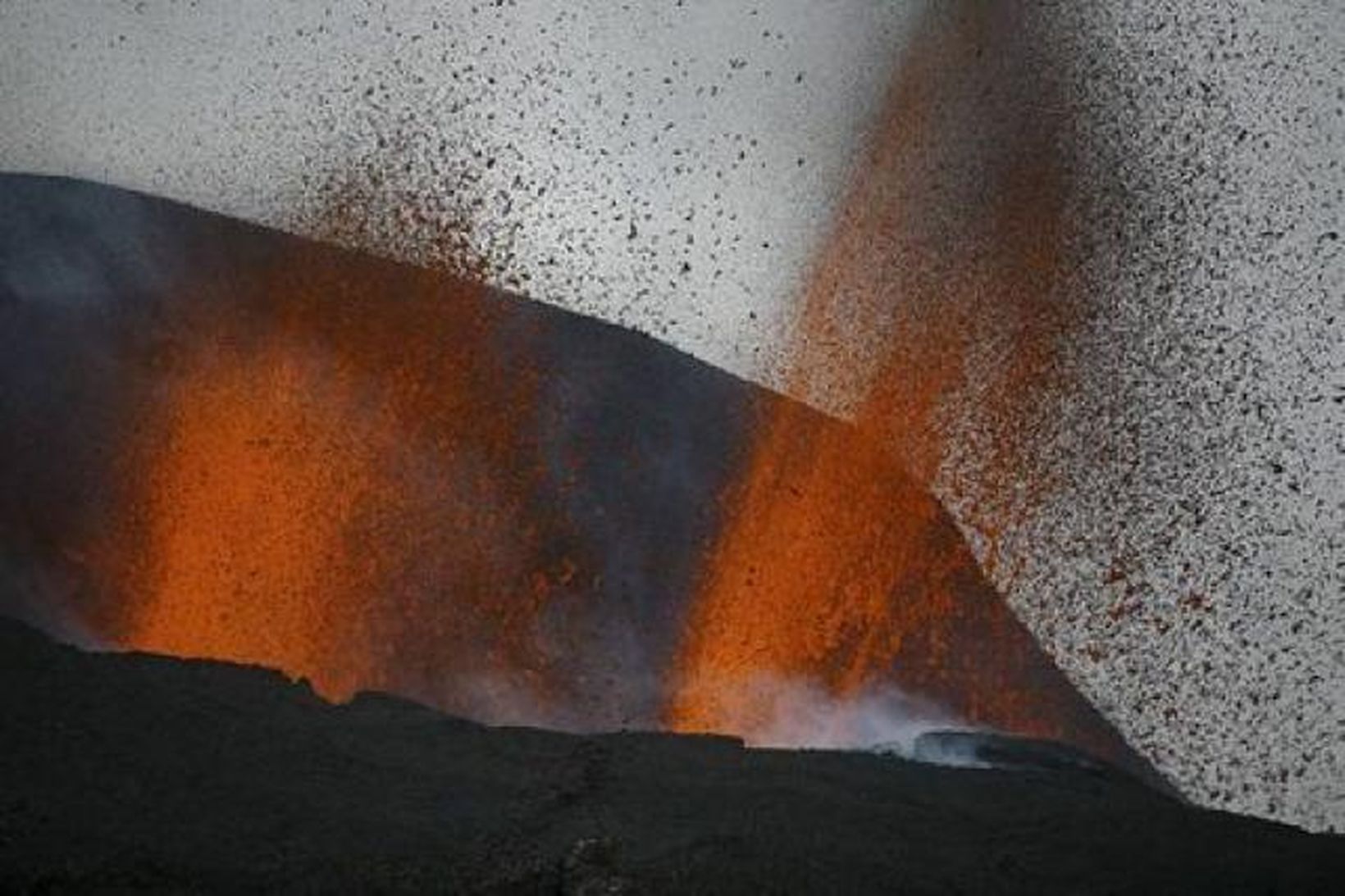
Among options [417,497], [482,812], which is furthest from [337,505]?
[482,812]

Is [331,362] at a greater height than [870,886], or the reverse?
[331,362]

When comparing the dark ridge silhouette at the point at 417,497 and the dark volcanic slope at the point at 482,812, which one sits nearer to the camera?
the dark volcanic slope at the point at 482,812

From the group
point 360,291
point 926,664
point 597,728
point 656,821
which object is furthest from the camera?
point 360,291

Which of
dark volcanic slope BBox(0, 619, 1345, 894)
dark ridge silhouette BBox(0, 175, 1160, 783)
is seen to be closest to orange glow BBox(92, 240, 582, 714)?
dark ridge silhouette BBox(0, 175, 1160, 783)

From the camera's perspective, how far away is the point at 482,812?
12.4ft

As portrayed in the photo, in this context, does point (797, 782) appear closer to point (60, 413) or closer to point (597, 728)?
point (597, 728)

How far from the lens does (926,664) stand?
9.76 m

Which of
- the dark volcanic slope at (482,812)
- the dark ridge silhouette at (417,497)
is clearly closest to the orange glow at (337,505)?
the dark ridge silhouette at (417,497)

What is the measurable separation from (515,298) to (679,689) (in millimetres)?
3832

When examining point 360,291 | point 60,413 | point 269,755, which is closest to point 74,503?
point 60,413

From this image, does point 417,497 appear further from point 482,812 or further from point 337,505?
point 482,812

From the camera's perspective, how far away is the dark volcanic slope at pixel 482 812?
340 cm

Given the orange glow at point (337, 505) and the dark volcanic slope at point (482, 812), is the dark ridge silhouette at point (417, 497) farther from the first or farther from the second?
the dark volcanic slope at point (482, 812)

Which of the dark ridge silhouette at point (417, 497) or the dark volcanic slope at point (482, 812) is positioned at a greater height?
the dark ridge silhouette at point (417, 497)
